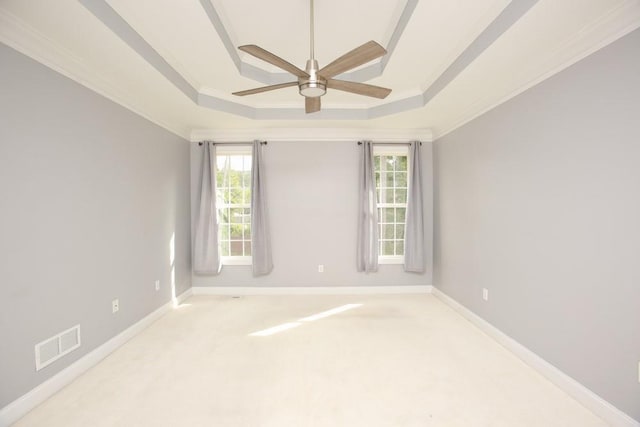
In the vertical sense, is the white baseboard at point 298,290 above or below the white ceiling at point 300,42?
below

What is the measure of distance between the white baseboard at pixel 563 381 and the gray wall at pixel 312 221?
1.58 metres

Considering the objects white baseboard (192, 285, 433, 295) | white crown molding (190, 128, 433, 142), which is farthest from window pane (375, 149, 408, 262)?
white baseboard (192, 285, 433, 295)

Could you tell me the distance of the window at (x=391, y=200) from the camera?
431 cm

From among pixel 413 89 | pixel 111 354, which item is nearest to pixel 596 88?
pixel 413 89

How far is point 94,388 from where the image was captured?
1984 millimetres

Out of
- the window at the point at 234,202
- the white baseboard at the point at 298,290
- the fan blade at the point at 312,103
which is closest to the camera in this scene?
the fan blade at the point at 312,103


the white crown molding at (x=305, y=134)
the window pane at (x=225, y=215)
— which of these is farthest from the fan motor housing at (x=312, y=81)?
the window pane at (x=225, y=215)

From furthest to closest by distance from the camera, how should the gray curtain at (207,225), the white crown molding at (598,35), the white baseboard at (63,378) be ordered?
the gray curtain at (207,225), the white baseboard at (63,378), the white crown molding at (598,35)

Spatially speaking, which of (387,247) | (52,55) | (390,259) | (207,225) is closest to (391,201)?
(387,247)

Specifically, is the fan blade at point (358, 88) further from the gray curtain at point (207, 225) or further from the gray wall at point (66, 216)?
the gray curtain at point (207, 225)

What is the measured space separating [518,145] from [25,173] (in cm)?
360

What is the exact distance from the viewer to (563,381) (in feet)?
6.44

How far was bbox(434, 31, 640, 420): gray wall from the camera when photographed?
1594 millimetres

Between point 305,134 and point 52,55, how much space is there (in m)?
2.70
